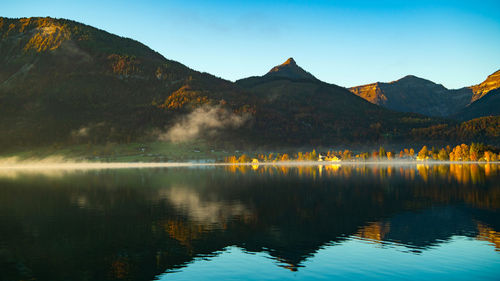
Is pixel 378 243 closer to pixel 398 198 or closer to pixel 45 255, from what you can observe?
pixel 45 255

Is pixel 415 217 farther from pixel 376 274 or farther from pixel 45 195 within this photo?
pixel 45 195

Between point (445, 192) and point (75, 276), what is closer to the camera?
point (75, 276)

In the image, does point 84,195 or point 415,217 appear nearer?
point 415,217

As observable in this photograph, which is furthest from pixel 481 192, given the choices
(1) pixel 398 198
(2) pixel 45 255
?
(2) pixel 45 255

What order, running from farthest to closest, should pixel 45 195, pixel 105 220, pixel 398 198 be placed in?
1. pixel 45 195
2. pixel 398 198
3. pixel 105 220

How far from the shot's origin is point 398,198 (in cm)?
9681

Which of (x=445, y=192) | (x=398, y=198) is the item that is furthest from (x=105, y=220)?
(x=445, y=192)

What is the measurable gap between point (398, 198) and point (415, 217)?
26.9m

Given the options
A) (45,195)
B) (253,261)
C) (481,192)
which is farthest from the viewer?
(45,195)

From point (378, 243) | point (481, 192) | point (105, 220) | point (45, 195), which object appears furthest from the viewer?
point (45, 195)

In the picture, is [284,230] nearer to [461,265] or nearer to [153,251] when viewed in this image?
[153,251]

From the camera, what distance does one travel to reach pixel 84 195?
111 metres

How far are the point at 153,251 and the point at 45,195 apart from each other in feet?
246

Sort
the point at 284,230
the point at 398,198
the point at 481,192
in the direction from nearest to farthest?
1. the point at 284,230
2. the point at 398,198
3. the point at 481,192
